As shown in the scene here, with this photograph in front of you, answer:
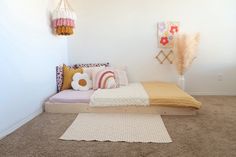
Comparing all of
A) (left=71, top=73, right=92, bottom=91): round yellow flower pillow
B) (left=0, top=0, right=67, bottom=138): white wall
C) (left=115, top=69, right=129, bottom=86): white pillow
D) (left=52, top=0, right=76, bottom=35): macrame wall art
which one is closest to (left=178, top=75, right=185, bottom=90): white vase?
(left=115, top=69, right=129, bottom=86): white pillow

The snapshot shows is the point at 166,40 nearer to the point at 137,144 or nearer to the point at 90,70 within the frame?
the point at 90,70

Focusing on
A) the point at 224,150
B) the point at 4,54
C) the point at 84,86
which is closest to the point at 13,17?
the point at 4,54

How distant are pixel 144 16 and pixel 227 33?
1.61 meters

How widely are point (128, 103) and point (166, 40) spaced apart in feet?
5.80

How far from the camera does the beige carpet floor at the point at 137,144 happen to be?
6.23ft

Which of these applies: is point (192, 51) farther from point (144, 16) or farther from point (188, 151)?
point (188, 151)

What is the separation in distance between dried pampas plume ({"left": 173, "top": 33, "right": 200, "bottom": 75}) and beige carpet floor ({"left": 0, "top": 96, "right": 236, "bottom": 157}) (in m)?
1.29

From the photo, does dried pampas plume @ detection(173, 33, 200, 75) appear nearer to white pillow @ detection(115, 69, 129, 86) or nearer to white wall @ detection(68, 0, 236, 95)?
white wall @ detection(68, 0, 236, 95)

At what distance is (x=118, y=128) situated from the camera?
2484mm

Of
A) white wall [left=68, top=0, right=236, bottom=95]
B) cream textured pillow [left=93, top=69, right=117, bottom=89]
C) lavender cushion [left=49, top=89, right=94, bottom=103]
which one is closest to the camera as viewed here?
lavender cushion [left=49, top=89, right=94, bottom=103]

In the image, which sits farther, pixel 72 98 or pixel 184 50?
pixel 184 50

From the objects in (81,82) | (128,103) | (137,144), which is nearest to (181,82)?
(128,103)

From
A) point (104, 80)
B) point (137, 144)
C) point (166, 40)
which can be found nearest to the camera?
point (137, 144)

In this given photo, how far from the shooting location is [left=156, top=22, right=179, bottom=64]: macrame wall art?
13.4 feet
